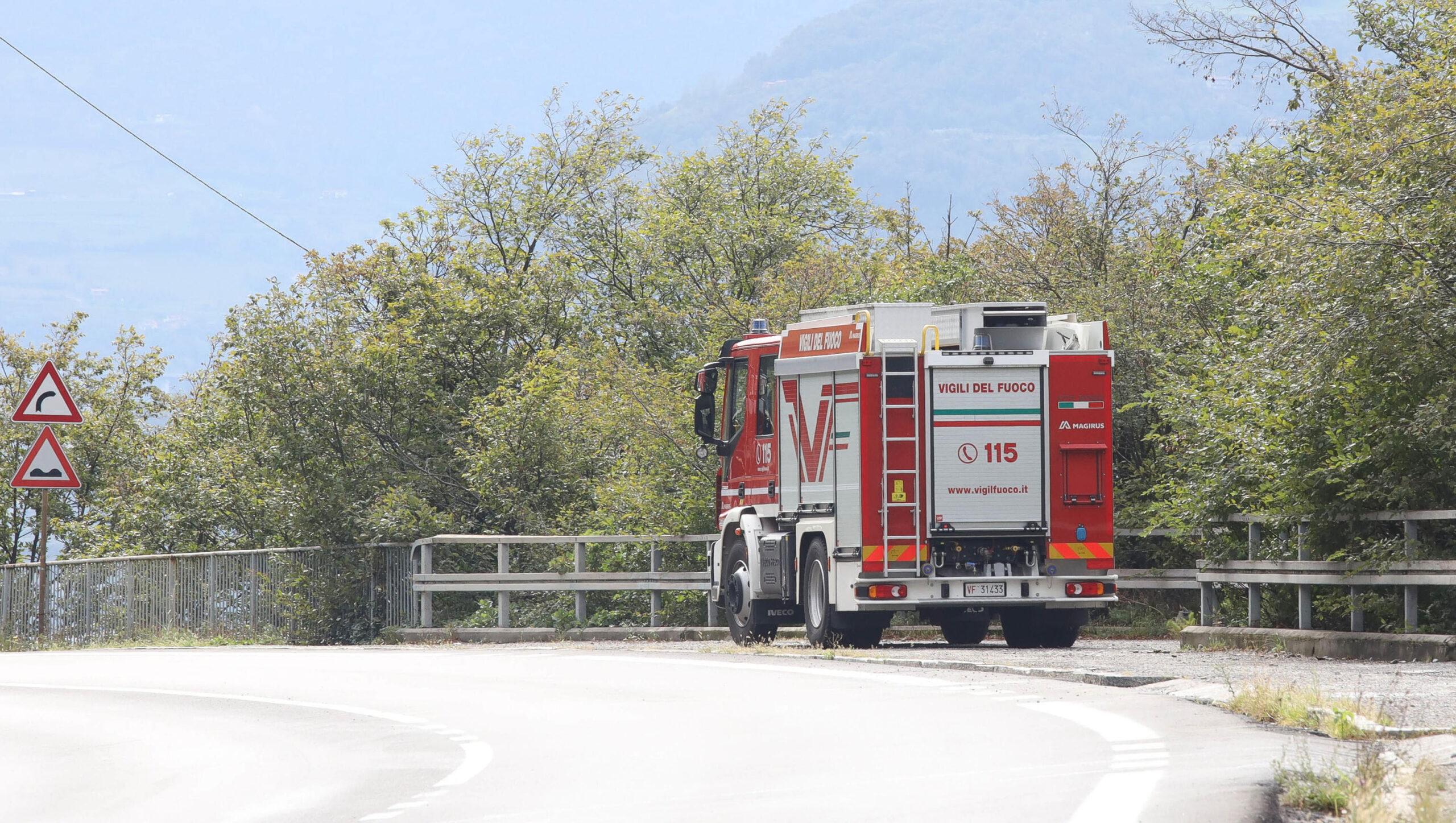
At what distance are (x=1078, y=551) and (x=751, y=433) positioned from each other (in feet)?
13.2

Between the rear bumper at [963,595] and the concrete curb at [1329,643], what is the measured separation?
114 centimetres

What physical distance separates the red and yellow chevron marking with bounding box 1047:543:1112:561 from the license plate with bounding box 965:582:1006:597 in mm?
608

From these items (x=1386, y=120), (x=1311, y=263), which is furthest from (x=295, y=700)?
(x=1386, y=120)

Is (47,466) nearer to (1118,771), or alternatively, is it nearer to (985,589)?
(985,589)

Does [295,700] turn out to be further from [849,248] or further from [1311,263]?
[849,248]

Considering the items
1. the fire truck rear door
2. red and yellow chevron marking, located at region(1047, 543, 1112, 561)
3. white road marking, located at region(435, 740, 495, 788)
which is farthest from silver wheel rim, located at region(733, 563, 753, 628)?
white road marking, located at region(435, 740, 495, 788)

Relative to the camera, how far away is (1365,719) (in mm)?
10125

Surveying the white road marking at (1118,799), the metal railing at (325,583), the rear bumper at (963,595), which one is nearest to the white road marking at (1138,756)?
the white road marking at (1118,799)

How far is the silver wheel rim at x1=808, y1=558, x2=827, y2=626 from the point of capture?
757 inches

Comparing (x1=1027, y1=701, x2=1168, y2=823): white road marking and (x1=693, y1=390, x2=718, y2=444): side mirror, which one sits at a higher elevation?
(x1=693, y1=390, x2=718, y2=444): side mirror

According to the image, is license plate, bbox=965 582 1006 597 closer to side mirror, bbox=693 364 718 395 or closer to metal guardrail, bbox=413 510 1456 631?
metal guardrail, bbox=413 510 1456 631

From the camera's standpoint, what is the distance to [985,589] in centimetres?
1886

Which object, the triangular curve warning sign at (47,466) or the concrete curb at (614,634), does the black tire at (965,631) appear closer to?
the concrete curb at (614,634)

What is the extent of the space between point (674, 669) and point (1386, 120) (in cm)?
806
